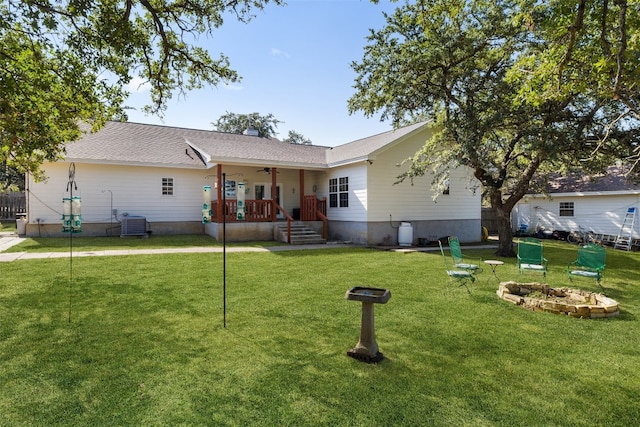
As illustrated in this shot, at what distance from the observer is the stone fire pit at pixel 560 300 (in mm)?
5395

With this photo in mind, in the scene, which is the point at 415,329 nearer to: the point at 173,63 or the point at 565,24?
the point at 565,24

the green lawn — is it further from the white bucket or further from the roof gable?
the roof gable

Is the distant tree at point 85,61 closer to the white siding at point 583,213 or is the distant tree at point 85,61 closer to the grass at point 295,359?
the grass at point 295,359

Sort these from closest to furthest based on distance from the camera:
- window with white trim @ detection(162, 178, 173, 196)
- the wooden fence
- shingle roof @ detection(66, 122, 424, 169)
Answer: shingle roof @ detection(66, 122, 424, 169), window with white trim @ detection(162, 178, 173, 196), the wooden fence

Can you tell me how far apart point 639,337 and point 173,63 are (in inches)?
423

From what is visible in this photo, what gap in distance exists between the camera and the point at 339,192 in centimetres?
1598

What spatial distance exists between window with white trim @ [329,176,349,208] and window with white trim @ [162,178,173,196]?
24.6ft

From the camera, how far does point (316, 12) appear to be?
8.12 metres

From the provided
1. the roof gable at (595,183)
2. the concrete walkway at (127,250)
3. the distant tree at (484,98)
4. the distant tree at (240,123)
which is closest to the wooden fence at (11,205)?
the concrete walkway at (127,250)

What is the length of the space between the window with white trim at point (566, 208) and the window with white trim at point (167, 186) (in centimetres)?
2114

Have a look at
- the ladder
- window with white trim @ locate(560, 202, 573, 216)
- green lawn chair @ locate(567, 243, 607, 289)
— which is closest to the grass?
green lawn chair @ locate(567, 243, 607, 289)

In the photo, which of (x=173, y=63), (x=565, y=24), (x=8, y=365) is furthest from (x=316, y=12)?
(x=8, y=365)

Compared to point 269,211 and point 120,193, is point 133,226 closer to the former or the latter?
point 120,193

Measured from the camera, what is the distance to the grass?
291 cm
